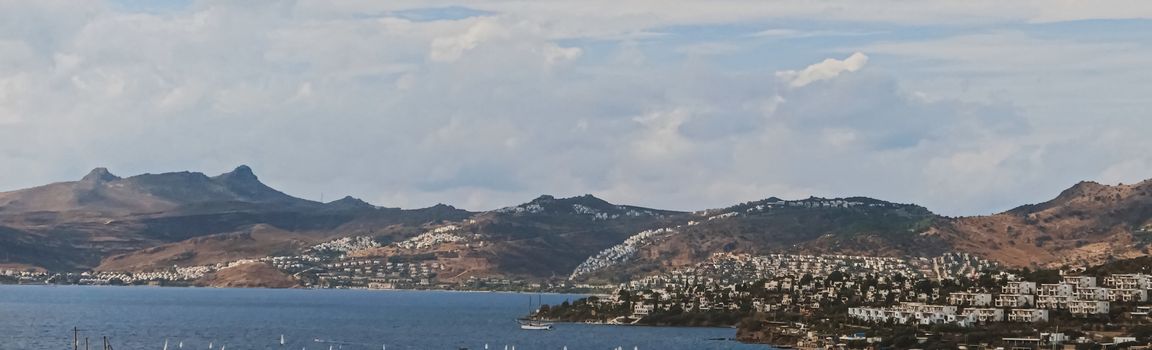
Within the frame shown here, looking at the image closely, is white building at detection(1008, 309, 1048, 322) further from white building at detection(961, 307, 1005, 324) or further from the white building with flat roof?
white building at detection(961, 307, 1005, 324)

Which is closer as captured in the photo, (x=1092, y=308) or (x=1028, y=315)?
(x=1028, y=315)

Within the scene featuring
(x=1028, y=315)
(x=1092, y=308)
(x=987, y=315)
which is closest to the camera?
(x=1028, y=315)

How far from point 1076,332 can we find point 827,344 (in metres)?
25.0

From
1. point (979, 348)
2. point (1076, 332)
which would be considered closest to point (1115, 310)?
point (1076, 332)

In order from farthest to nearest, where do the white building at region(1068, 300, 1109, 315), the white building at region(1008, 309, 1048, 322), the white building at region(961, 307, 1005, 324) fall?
the white building at region(961, 307, 1005, 324) → the white building at region(1068, 300, 1109, 315) → the white building at region(1008, 309, 1048, 322)

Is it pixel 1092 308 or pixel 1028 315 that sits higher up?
pixel 1092 308

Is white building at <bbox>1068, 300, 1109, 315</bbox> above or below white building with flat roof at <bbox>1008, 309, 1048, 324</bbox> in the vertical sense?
above

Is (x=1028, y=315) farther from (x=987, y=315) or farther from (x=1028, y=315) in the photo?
(x=987, y=315)

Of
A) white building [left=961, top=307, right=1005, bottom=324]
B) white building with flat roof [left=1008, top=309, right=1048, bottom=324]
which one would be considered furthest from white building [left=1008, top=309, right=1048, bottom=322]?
white building [left=961, top=307, right=1005, bottom=324]

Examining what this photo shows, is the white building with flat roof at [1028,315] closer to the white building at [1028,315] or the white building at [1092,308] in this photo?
the white building at [1028,315]

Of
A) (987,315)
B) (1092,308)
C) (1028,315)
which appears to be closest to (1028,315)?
(1028,315)

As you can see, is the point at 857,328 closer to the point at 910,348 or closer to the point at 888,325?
the point at 888,325

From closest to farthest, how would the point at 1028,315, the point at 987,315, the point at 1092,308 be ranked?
the point at 1028,315 → the point at 1092,308 → the point at 987,315

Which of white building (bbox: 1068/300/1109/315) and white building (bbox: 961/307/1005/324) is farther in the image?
white building (bbox: 961/307/1005/324)
